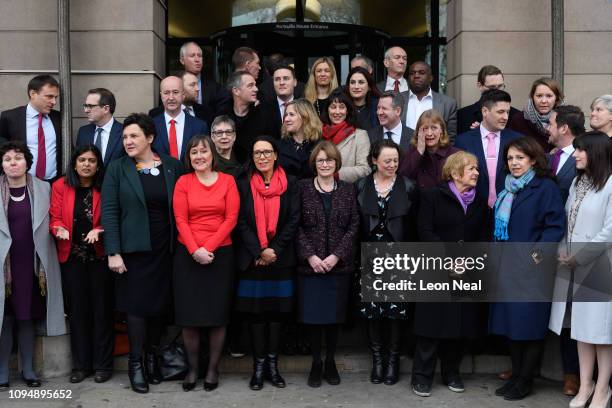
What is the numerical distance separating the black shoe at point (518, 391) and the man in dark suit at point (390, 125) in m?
2.21

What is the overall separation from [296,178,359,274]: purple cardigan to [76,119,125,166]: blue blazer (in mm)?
1737

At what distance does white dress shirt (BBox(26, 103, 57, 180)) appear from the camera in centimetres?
719

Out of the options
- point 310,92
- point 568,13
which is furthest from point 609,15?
point 310,92

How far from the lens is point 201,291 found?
6191 millimetres

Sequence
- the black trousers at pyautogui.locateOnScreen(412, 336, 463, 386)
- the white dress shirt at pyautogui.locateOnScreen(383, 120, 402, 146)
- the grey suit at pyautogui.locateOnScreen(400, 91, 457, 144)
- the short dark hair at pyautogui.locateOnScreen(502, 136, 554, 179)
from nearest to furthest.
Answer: the short dark hair at pyautogui.locateOnScreen(502, 136, 554, 179)
the black trousers at pyautogui.locateOnScreen(412, 336, 463, 386)
the white dress shirt at pyautogui.locateOnScreen(383, 120, 402, 146)
the grey suit at pyautogui.locateOnScreen(400, 91, 457, 144)

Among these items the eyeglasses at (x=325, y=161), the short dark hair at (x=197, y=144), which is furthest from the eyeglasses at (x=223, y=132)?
the eyeglasses at (x=325, y=161)

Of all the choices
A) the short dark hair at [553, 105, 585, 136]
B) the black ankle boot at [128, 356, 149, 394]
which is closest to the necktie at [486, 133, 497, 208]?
the short dark hair at [553, 105, 585, 136]

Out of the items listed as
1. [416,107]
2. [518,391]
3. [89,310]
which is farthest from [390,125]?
[89,310]

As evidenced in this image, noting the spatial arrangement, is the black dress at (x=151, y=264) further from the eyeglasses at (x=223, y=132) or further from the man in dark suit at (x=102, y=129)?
the man in dark suit at (x=102, y=129)

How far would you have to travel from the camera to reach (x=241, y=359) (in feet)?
22.4

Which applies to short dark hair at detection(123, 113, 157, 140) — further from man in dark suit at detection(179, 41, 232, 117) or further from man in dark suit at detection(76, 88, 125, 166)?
man in dark suit at detection(179, 41, 232, 117)

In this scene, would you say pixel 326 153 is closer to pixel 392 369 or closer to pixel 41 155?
pixel 392 369

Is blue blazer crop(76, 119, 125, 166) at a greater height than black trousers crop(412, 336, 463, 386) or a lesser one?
greater

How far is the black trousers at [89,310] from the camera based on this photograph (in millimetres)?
Result: 6488
